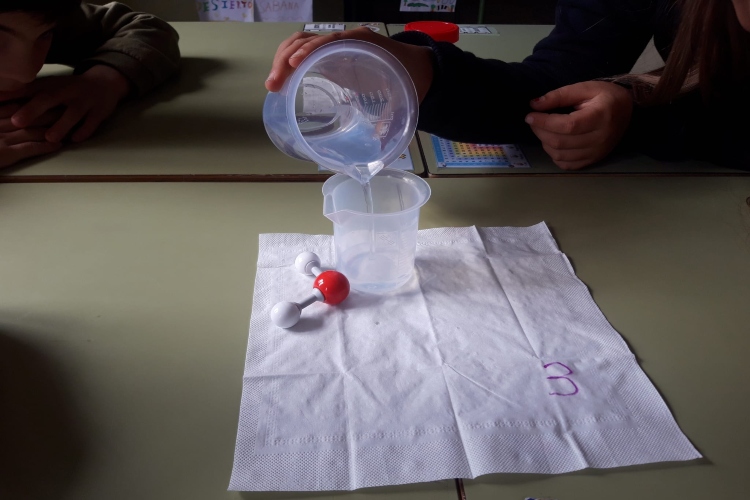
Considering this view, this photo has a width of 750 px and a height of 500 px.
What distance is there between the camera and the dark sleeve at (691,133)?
2.63 feet

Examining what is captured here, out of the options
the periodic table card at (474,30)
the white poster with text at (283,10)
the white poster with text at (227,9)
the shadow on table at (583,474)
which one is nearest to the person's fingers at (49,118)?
the shadow on table at (583,474)

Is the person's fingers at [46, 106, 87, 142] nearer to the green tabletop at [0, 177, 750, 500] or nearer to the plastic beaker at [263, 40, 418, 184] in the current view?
the green tabletop at [0, 177, 750, 500]

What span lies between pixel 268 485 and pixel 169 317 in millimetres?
217

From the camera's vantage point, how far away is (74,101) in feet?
2.73

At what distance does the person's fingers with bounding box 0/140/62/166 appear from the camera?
75 cm

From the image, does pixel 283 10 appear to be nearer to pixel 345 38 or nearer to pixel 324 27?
pixel 324 27

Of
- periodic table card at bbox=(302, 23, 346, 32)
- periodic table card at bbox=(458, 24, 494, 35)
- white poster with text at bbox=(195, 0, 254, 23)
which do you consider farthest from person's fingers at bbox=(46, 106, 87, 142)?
white poster with text at bbox=(195, 0, 254, 23)

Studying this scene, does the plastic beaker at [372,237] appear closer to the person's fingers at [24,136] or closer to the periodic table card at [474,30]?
the person's fingers at [24,136]

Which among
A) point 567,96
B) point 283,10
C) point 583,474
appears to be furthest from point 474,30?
point 583,474

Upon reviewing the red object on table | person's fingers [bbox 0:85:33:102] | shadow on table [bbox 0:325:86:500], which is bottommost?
shadow on table [bbox 0:325:86:500]

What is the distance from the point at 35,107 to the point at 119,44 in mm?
260

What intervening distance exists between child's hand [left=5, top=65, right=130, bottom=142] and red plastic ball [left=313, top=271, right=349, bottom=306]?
518 millimetres

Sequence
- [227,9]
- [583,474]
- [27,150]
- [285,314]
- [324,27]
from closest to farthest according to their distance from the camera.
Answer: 1. [583,474]
2. [285,314]
3. [27,150]
4. [324,27]
5. [227,9]

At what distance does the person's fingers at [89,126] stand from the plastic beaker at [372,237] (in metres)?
0.47
